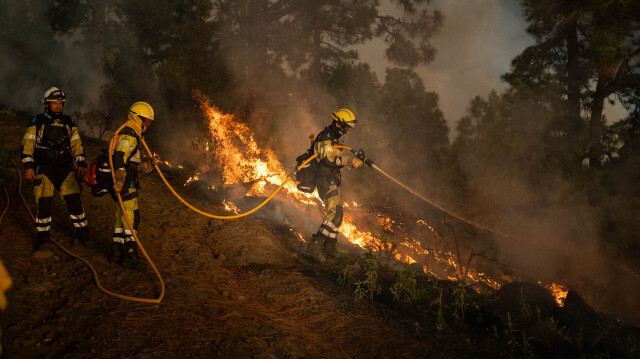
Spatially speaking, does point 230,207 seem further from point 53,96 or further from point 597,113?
point 597,113

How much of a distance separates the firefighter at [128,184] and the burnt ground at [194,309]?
225 millimetres

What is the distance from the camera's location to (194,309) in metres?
4.31

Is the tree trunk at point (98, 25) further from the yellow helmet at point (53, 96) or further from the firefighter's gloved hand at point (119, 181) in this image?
the firefighter's gloved hand at point (119, 181)

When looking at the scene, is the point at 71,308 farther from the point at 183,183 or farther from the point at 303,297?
the point at 183,183

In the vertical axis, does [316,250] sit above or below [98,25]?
below

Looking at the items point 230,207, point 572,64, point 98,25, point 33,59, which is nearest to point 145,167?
point 230,207

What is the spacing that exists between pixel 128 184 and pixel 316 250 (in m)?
3.41

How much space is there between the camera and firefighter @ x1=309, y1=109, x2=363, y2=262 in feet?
23.4

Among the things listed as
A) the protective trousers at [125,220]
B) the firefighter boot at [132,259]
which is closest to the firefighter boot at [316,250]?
the firefighter boot at [132,259]

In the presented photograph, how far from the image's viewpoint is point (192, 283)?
4.97m

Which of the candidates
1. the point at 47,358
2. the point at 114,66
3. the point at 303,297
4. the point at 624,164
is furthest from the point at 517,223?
the point at 114,66

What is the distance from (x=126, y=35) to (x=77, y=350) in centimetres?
2093

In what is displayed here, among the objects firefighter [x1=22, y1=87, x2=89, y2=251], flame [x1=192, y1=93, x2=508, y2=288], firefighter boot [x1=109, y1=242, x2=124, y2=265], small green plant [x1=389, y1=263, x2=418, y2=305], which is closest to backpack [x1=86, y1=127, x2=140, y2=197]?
firefighter [x1=22, y1=87, x2=89, y2=251]

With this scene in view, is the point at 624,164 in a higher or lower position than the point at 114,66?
higher
